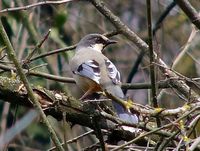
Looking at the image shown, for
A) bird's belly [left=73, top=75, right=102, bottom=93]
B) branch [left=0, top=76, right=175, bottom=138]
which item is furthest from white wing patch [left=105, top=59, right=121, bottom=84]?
branch [left=0, top=76, right=175, bottom=138]

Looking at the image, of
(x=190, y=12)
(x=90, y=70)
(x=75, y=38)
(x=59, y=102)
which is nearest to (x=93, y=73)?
(x=90, y=70)

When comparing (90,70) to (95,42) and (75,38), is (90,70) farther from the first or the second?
(75,38)

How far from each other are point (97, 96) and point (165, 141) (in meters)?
1.95

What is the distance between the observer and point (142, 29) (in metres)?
9.24

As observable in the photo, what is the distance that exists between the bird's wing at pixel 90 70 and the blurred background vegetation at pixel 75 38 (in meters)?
0.72

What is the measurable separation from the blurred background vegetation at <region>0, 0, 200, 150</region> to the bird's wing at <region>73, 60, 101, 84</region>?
0.72 meters

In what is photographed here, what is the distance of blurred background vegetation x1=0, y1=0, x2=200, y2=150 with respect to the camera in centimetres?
632

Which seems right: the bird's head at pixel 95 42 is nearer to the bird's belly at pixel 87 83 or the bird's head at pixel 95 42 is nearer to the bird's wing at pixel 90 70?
the bird's wing at pixel 90 70

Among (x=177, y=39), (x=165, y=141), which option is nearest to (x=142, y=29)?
(x=177, y=39)

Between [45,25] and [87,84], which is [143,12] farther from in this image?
[87,84]

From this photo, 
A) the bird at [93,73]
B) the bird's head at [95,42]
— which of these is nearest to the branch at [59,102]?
the bird at [93,73]

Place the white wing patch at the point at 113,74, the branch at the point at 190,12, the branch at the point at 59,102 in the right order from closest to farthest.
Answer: the branch at the point at 59,102
the branch at the point at 190,12
the white wing patch at the point at 113,74

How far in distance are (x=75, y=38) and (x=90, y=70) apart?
310 centimetres

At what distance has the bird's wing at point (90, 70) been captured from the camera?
4695mm
